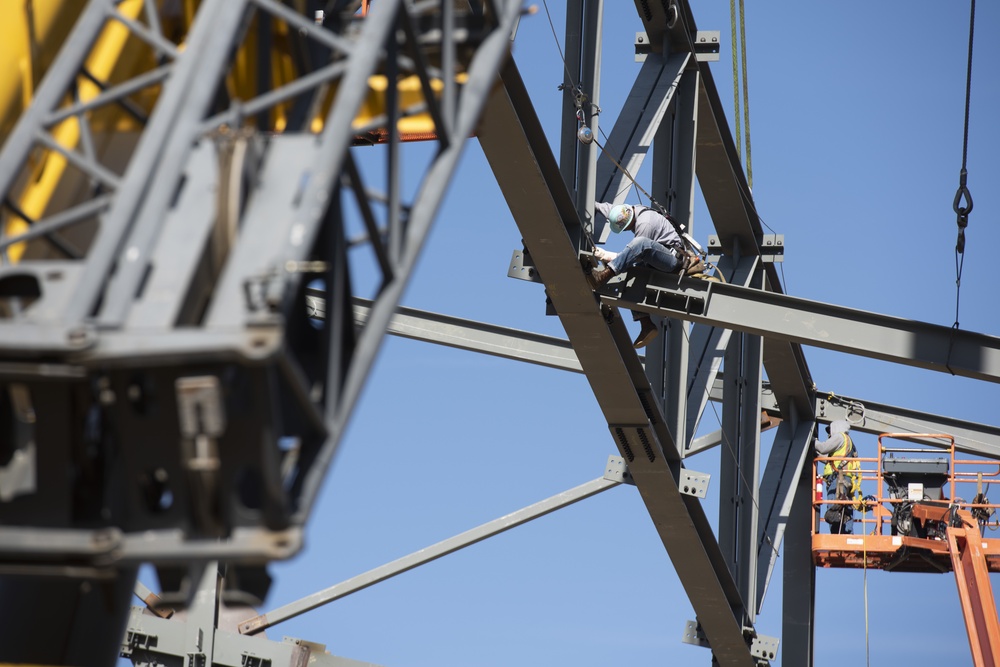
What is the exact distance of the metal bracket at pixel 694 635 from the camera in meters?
18.8

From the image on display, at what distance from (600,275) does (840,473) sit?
9.64m

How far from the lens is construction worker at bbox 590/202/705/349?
13.6 meters

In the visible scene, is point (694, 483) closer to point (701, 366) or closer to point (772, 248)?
point (701, 366)

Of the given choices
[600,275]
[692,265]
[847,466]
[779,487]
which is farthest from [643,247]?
[847,466]

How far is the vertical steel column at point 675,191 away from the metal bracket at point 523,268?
2.15m

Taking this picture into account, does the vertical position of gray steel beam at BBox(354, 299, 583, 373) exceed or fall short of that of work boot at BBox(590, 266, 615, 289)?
it exceeds it

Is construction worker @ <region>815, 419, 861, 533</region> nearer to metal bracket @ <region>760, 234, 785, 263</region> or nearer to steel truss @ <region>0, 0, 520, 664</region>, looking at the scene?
metal bracket @ <region>760, 234, 785, 263</region>

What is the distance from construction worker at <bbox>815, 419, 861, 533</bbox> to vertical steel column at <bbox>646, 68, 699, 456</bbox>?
21.6 ft

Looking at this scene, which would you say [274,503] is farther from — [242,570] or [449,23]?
[449,23]

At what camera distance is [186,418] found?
589cm

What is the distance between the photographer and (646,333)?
14906 millimetres

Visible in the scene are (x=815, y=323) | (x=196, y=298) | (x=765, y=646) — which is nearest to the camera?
(x=196, y=298)

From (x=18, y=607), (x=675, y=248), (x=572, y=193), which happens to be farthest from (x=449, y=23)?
(x=675, y=248)

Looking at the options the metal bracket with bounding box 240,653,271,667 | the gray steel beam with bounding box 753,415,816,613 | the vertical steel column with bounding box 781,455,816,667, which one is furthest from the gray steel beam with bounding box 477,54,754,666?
the metal bracket with bounding box 240,653,271,667
